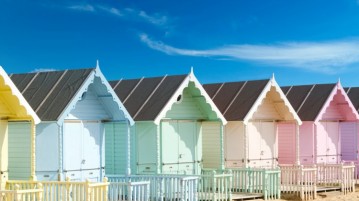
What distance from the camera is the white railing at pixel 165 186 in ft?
72.8

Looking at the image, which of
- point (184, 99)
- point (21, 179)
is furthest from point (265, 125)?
point (21, 179)

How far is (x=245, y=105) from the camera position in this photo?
2891 cm

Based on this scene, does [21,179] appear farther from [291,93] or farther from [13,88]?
[291,93]

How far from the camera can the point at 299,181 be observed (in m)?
28.5

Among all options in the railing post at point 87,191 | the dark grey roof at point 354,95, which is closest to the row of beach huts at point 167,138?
the railing post at point 87,191

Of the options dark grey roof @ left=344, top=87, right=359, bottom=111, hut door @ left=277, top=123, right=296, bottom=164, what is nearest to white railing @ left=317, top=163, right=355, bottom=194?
hut door @ left=277, top=123, right=296, bottom=164

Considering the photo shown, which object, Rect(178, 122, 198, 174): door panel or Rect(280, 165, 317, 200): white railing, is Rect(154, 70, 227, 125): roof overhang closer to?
Rect(178, 122, 198, 174): door panel

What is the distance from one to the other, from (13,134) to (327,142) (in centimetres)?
1796

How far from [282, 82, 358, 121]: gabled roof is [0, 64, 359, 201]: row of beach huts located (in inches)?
2.2

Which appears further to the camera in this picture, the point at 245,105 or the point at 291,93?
the point at 291,93

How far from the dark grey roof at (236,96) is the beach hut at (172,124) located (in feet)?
3.91

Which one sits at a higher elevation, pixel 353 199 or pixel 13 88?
pixel 13 88

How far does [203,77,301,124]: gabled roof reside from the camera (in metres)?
28.7

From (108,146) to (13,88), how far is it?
6383 millimetres
